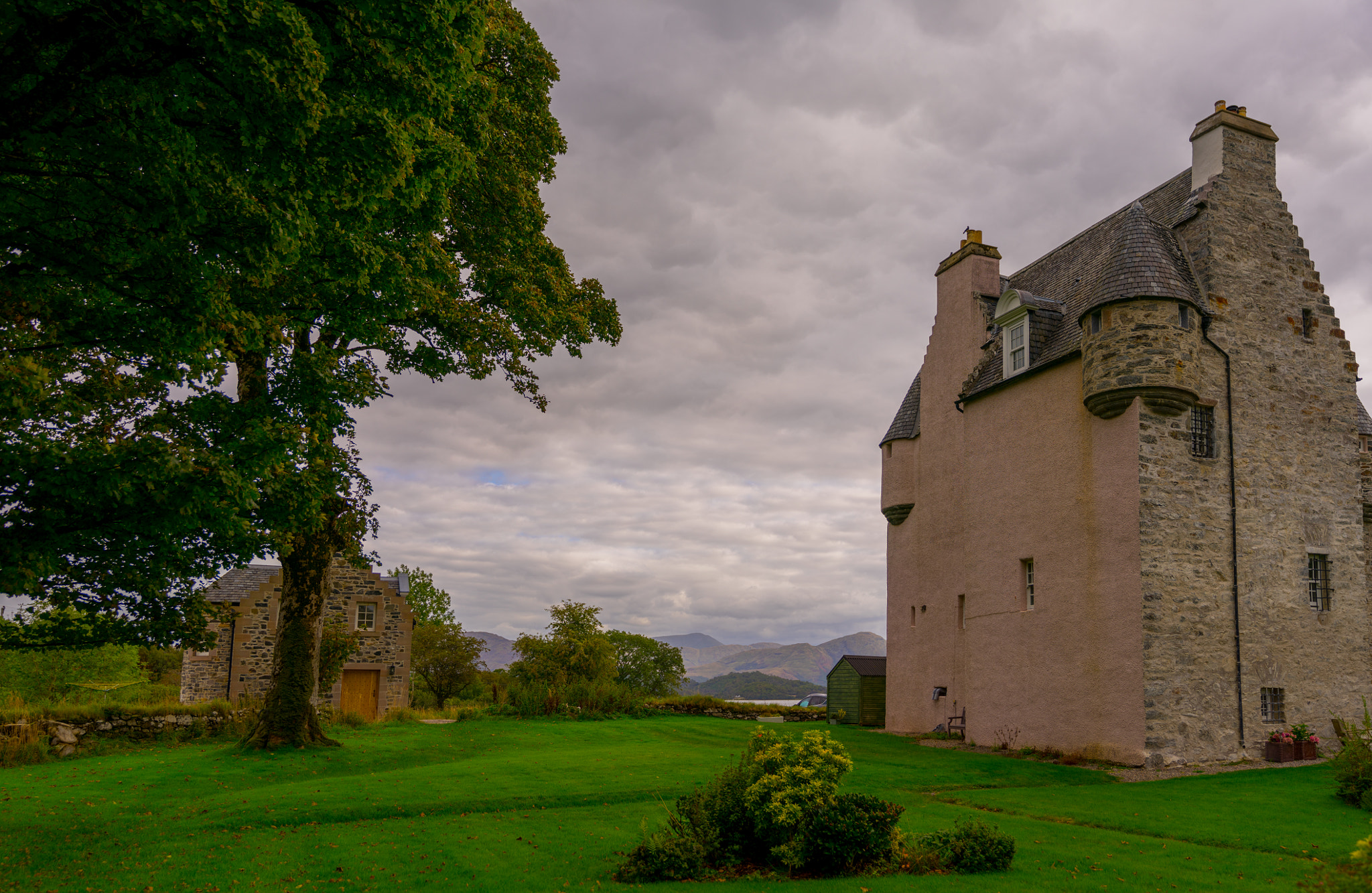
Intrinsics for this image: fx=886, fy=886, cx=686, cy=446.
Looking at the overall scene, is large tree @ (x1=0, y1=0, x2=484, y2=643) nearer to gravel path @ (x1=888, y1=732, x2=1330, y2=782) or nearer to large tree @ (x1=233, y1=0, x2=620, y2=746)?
large tree @ (x1=233, y1=0, x2=620, y2=746)

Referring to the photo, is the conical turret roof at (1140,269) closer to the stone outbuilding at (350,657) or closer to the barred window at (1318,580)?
the barred window at (1318,580)

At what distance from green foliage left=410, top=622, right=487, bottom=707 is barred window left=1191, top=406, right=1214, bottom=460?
41.4m

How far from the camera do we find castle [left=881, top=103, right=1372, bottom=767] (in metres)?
19.8

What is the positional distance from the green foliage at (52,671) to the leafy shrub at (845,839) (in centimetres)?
3810

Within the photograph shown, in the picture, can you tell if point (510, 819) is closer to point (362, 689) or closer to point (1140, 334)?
point (1140, 334)

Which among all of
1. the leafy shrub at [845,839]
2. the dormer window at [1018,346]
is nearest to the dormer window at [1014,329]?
the dormer window at [1018,346]

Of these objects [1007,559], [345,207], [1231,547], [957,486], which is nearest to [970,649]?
[1007,559]

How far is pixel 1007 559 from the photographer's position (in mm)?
23859

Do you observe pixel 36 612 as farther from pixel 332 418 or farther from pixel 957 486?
pixel 957 486

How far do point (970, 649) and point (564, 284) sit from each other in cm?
1507

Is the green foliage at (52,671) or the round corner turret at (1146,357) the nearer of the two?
the round corner turret at (1146,357)

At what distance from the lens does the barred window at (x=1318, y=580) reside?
21.8m

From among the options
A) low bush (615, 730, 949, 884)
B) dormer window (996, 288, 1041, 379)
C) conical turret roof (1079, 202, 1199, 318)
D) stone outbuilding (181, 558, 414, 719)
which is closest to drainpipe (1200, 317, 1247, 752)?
conical turret roof (1079, 202, 1199, 318)

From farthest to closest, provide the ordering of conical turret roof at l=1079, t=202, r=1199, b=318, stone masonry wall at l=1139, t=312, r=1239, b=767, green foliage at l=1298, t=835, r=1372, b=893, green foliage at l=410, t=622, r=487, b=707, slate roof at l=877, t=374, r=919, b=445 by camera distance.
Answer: green foliage at l=410, t=622, r=487, b=707 → slate roof at l=877, t=374, r=919, b=445 → conical turret roof at l=1079, t=202, r=1199, b=318 → stone masonry wall at l=1139, t=312, r=1239, b=767 → green foliage at l=1298, t=835, r=1372, b=893
